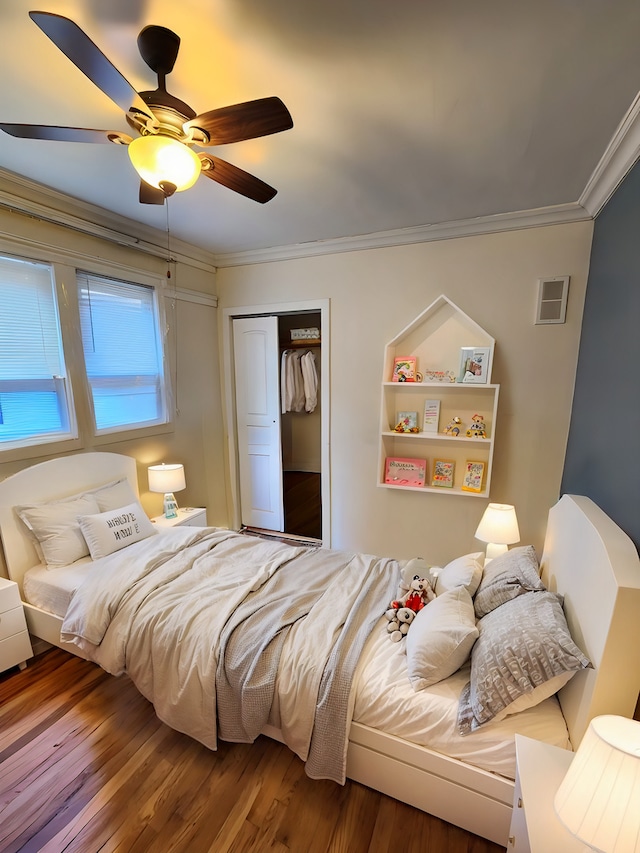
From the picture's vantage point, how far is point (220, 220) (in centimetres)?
249

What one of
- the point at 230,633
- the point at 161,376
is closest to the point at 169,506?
the point at 161,376

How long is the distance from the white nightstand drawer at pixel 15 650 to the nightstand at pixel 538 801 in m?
2.35

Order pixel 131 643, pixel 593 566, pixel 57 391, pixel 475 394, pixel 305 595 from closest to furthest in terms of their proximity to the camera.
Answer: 1. pixel 593 566
2. pixel 131 643
3. pixel 305 595
4. pixel 57 391
5. pixel 475 394

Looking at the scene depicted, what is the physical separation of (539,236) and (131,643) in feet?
10.7

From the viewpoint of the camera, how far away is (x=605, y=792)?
0.77m

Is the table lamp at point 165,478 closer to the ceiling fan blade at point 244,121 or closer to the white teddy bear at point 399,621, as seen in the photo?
the white teddy bear at point 399,621

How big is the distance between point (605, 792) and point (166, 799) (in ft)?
4.87

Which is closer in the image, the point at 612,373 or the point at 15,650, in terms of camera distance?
the point at 612,373

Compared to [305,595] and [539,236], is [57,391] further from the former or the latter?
[539,236]

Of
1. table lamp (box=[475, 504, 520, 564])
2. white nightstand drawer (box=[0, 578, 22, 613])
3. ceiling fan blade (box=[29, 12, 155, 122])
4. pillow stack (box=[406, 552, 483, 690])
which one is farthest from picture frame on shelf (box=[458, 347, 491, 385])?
white nightstand drawer (box=[0, 578, 22, 613])

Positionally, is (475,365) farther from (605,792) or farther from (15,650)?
(15,650)

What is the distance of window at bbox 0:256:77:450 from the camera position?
6.79 feet

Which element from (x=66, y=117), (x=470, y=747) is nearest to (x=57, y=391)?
(x=66, y=117)

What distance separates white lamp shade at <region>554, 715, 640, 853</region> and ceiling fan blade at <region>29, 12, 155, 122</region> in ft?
6.53
